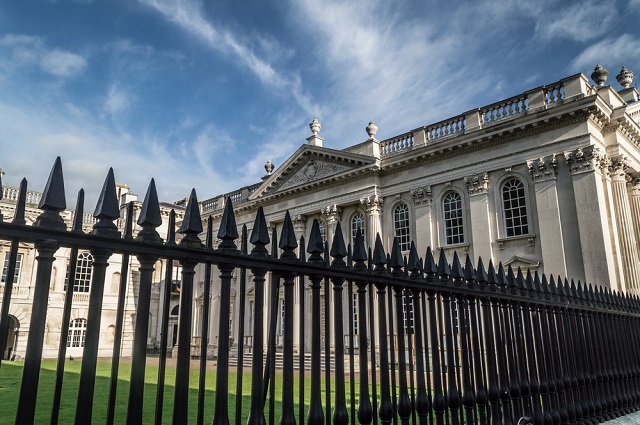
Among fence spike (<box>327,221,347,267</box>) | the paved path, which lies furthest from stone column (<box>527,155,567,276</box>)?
fence spike (<box>327,221,347,267</box>)

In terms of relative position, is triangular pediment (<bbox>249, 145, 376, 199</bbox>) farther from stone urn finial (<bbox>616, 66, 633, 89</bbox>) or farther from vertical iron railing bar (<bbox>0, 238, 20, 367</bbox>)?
vertical iron railing bar (<bbox>0, 238, 20, 367</bbox>)

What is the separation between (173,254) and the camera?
209 cm

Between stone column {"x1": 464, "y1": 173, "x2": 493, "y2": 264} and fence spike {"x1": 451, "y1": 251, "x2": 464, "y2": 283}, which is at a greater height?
stone column {"x1": 464, "y1": 173, "x2": 493, "y2": 264}

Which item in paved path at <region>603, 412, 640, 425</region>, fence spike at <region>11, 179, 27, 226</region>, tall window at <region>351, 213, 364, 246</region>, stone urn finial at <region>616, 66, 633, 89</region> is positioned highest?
stone urn finial at <region>616, 66, 633, 89</region>

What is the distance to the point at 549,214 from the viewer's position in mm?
17828

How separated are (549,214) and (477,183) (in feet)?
10.8

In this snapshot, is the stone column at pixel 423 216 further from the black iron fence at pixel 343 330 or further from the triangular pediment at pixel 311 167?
the black iron fence at pixel 343 330

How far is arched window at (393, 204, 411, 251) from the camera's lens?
75.2 feet

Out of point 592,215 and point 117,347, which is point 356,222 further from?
point 117,347

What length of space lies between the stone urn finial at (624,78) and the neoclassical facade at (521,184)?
54 millimetres

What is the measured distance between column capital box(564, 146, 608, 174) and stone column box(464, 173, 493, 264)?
328 cm

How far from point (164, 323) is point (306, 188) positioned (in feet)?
82.1

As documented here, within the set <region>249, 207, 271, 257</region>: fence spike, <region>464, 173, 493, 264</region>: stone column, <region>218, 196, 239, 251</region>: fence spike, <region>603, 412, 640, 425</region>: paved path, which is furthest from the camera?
<region>464, 173, 493, 264</region>: stone column

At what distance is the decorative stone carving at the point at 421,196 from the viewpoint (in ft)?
71.4
